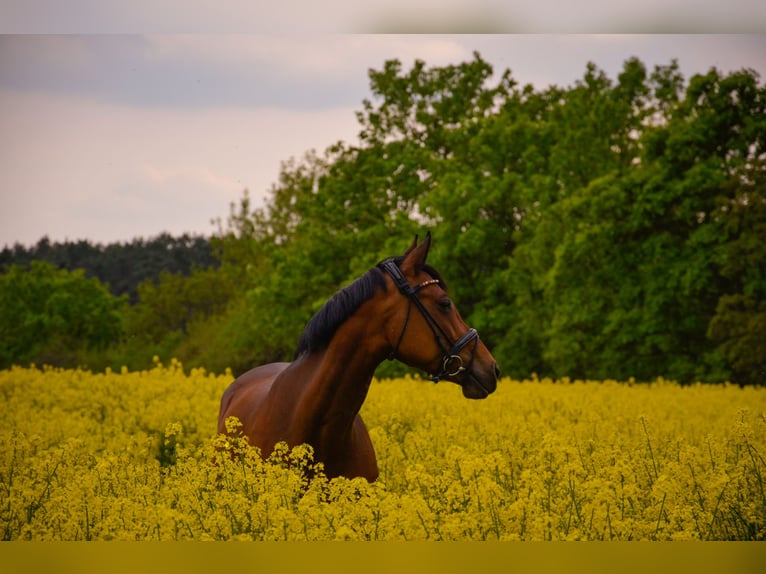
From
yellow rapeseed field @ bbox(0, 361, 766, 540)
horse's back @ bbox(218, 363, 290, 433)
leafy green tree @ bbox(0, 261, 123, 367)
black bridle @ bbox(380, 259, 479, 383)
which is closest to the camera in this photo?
yellow rapeseed field @ bbox(0, 361, 766, 540)

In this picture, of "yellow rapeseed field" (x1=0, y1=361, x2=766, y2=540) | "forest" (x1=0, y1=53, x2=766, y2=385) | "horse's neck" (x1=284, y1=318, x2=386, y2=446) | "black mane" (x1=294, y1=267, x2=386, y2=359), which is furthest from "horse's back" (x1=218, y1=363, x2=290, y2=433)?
"forest" (x1=0, y1=53, x2=766, y2=385)

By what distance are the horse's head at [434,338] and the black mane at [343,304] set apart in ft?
0.32

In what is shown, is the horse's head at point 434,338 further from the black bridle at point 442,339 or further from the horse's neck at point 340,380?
the horse's neck at point 340,380

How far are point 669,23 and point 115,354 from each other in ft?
103

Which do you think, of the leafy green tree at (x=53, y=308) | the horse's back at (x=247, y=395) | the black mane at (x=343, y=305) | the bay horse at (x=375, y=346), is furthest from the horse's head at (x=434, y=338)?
the leafy green tree at (x=53, y=308)

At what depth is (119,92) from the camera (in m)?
10.8

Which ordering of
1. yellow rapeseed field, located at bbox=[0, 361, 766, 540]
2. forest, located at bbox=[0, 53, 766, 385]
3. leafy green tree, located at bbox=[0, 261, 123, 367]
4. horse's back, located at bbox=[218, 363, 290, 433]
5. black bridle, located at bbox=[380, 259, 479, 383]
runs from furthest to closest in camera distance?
leafy green tree, located at bbox=[0, 261, 123, 367]
forest, located at bbox=[0, 53, 766, 385]
horse's back, located at bbox=[218, 363, 290, 433]
black bridle, located at bbox=[380, 259, 479, 383]
yellow rapeseed field, located at bbox=[0, 361, 766, 540]

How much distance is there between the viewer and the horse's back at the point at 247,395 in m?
6.50

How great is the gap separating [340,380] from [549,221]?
22769mm

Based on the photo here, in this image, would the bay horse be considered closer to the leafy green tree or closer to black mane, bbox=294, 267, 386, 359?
black mane, bbox=294, 267, 386, 359

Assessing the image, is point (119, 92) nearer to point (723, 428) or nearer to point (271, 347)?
point (723, 428)

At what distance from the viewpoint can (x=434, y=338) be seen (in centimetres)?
541

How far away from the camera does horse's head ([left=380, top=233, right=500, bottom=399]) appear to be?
539cm

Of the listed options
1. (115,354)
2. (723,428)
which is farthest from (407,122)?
(723,428)
